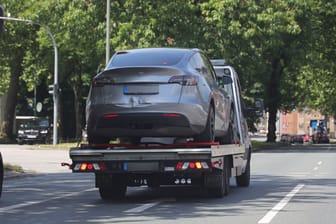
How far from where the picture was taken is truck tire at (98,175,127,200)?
13.3 m

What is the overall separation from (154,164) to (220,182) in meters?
1.76

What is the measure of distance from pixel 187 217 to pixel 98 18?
95.9ft

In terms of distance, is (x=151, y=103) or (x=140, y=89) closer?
(x=151, y=103)

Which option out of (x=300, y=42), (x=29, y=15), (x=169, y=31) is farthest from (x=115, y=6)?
(x=300, y=42)

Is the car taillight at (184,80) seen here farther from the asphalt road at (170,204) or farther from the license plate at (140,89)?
the asphalt road at (170,204)

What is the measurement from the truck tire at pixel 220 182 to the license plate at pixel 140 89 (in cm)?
204

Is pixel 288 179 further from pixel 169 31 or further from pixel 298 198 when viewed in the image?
pixel 169 31

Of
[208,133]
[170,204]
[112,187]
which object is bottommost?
[170,204]

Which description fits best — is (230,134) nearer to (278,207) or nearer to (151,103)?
(278,207)

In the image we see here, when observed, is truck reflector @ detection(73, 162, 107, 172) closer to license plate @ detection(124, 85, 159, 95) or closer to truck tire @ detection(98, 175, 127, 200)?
truck tire @ detection(98, 175, 127, 200)

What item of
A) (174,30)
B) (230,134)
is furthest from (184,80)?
(174,30)

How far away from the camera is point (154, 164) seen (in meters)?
12.1

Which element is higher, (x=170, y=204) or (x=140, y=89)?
(x=140, y=89)

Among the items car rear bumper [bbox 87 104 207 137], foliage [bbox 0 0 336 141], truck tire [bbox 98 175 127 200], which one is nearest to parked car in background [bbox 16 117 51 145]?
foliage [bbox 0 0 336 141]
